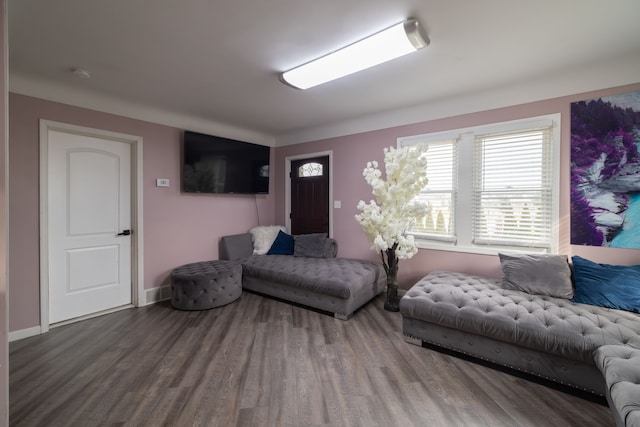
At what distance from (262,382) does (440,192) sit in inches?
109

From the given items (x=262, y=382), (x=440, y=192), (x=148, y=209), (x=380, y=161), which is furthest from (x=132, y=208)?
(x=440, y=192)

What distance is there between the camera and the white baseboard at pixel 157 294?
329 centimetres

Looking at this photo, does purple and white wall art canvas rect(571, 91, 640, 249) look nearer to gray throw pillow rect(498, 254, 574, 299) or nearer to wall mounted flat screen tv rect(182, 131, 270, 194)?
gray throw pillow rect(498, 254, 574, 299)

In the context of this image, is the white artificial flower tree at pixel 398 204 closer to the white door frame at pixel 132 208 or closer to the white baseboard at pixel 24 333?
the white door frame at pixel 132 208

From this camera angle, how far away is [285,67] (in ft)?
7.63

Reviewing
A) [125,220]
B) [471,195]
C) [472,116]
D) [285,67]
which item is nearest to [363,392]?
[471,195]

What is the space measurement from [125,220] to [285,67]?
267 cm

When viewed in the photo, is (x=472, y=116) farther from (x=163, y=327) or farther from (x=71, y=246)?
(x=71, y=246)

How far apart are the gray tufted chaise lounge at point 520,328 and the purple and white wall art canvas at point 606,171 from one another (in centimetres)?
80

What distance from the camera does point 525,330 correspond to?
5.95 feet

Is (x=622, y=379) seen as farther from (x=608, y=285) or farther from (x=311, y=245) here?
(x=311, y=245)

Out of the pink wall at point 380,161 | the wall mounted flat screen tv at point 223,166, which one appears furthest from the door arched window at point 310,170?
the wall mounted flat screen tv at point 223,166

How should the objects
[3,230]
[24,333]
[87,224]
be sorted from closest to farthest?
1. [3,230]
2. [24,333]
3. [87,224]

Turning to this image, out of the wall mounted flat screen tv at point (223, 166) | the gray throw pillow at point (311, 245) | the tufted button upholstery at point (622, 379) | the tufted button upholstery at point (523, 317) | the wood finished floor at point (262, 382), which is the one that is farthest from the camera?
the gray throw pillow at point (311, 245)
